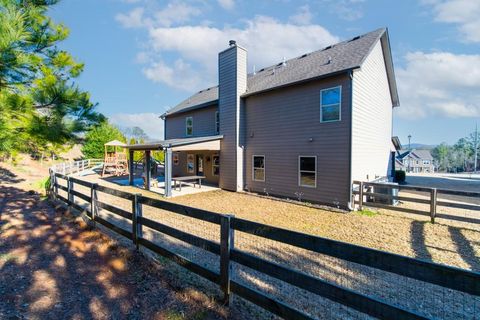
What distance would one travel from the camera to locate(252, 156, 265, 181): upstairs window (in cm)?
1217

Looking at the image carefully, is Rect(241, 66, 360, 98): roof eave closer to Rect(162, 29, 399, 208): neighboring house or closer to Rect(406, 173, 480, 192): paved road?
Rect(162, 29, 399, 208): neighboring house

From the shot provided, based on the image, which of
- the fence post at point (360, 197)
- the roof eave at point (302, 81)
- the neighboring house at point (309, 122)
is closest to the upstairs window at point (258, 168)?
the neighboring house at point (309, 122)

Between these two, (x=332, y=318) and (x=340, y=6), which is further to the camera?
(x=340, y=6)

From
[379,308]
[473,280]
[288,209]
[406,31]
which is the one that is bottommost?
[288,209]

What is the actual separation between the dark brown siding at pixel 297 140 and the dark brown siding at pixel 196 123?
3417 millimetres

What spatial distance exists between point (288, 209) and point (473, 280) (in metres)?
7.69

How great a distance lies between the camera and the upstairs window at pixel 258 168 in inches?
479

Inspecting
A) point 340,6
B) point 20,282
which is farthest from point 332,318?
point 340,6

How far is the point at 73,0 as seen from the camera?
21.2 feet

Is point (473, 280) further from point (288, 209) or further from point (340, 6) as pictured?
point (340, 6)

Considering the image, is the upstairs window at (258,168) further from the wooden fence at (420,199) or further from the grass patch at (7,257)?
the grass patch at (7,257)

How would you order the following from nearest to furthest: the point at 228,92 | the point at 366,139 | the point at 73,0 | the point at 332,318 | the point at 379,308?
the point at 379,308, the point at 332,318, the point at 73,0, the point at 366,139, the point at 228,92

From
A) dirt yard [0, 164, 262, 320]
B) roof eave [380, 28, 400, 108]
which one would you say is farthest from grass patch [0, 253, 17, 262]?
roof eave [380, 28, 400, 108]

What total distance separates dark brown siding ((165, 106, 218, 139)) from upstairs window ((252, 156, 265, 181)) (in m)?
4.07
